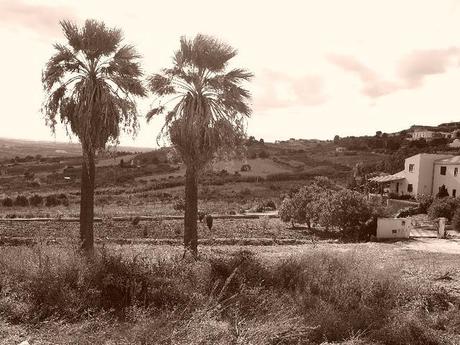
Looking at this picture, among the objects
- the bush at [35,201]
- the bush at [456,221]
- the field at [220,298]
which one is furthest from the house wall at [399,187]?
the bush at [35,201]

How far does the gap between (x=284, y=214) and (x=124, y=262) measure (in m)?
26.9

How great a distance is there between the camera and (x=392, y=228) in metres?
29.4

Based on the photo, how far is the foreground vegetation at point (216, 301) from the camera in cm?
856

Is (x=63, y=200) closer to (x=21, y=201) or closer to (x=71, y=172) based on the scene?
(x=21, y=201)

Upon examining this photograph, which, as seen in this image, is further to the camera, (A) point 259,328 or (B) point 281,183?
(B) point 281,183

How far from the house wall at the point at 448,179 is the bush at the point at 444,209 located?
36.2ft

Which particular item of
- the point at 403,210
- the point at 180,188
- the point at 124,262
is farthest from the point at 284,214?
the point at 180,188

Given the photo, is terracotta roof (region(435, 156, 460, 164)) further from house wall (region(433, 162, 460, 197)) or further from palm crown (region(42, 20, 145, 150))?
palm crown (region(42, 20, 145, 150))

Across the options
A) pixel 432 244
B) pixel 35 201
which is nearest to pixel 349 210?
pixel 432 244

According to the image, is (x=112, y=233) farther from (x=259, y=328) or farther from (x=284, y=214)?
(x=259, y=328)

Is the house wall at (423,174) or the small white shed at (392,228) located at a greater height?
the house wall at (423,174)

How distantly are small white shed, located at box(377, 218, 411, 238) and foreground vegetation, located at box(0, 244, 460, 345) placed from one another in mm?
15688

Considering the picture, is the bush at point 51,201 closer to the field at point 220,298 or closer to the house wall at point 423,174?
the field at point 220,298

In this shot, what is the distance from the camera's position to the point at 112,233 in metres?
31.0
